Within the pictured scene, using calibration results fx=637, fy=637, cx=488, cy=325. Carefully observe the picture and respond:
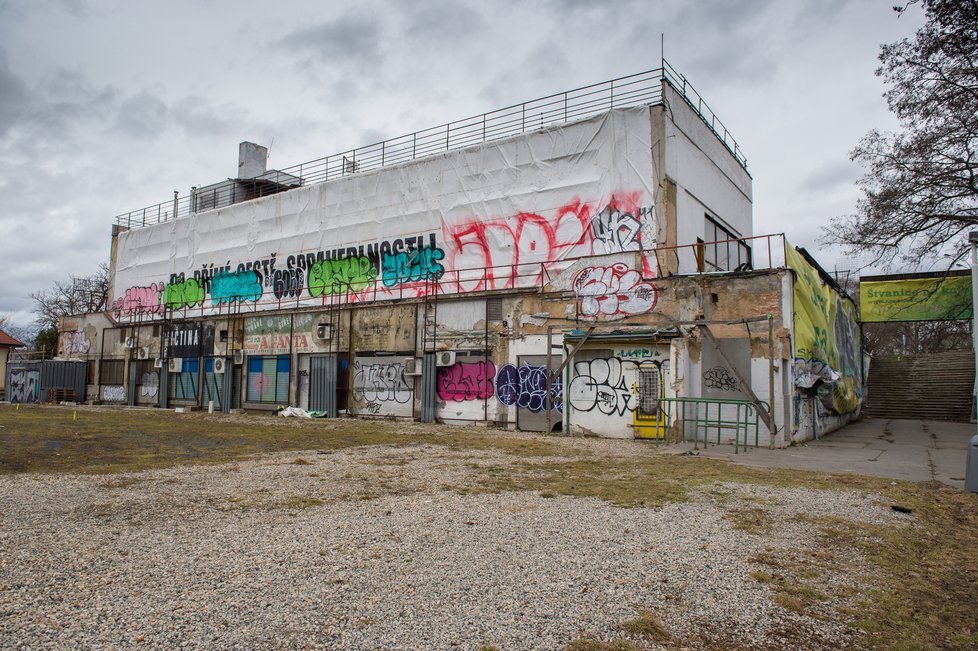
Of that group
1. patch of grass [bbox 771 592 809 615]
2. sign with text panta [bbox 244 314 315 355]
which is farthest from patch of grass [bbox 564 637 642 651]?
sign with text panta [bbox 244 314 315 355]

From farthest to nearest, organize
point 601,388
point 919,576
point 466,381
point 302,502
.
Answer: point 466,381, point 601,388, point 302,502, point 919,576

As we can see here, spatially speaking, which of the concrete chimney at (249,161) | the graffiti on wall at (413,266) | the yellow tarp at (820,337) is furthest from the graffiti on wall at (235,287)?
the yellow tarp at (820,337)

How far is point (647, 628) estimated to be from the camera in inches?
134

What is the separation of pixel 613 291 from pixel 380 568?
41.0 feet

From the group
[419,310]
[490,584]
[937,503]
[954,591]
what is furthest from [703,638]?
[419,310]

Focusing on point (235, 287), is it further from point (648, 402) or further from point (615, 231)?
point (648, 402)

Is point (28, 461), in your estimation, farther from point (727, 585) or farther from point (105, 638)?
point (727, 585)

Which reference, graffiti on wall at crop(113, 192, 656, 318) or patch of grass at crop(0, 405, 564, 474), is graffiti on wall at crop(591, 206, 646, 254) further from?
patch of grass at crop(0, 405, 564, 474)

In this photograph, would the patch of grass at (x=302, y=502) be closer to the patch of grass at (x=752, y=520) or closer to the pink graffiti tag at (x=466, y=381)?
the patch of grass at (x=752, y=520)

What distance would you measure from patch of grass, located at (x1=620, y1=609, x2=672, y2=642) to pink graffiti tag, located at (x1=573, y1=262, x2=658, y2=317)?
12453 millimetres

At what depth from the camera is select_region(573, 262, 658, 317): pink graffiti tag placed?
15.6 m

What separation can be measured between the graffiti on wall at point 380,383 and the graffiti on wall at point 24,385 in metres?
20.9

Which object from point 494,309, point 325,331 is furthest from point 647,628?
point 325,331

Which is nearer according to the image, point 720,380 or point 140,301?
point 720,380
